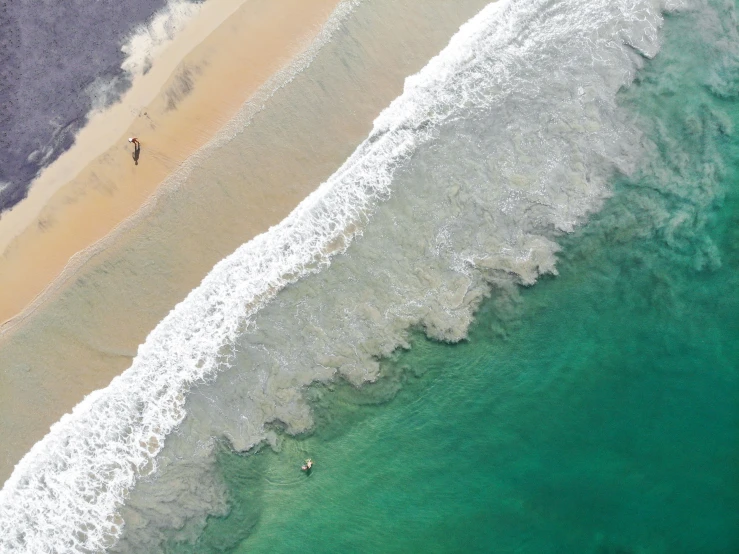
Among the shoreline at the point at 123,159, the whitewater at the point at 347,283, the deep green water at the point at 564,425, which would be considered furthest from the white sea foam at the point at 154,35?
the deep green water at the point at 564,425

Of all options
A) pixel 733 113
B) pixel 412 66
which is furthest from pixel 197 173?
pixel 733 113

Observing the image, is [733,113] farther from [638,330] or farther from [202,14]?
[202,14]

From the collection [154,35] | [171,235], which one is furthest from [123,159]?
[154,35]

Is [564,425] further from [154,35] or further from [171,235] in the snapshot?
[154,35]

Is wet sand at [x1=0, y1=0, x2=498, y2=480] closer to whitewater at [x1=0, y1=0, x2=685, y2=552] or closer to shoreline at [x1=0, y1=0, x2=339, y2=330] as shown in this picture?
shoreline at [x1=0, y1=0, x2=339, y2=330]

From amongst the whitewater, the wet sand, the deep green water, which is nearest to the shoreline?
the wet sand

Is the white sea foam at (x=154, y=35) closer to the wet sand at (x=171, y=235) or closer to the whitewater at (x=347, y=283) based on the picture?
the wet sand at (x=171, y=235)

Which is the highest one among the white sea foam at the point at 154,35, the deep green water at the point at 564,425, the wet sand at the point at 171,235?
the white sea foam at the point at 154,35
